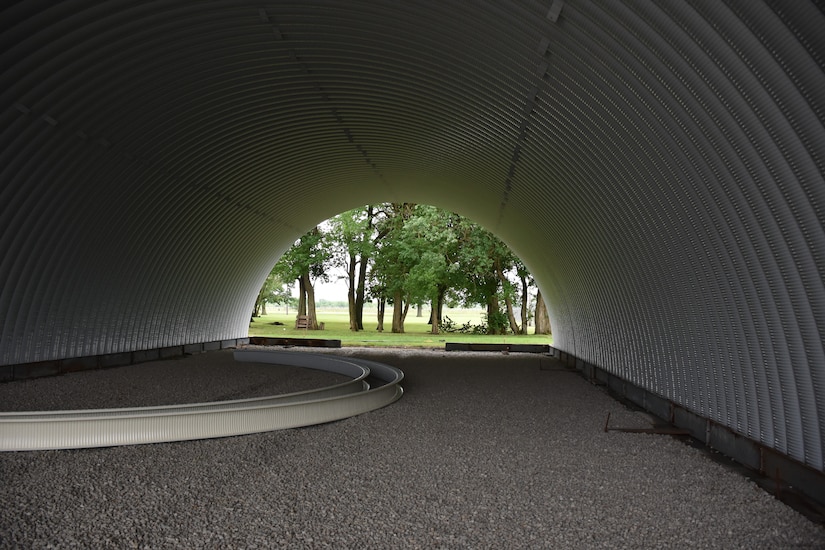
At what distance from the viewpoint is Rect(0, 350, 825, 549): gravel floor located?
18.2 feet

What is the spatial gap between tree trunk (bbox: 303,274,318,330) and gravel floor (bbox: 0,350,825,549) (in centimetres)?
3365

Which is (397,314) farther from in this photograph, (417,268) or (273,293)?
(273,293)

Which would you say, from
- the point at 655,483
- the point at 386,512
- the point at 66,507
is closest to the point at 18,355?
the point at 66,507

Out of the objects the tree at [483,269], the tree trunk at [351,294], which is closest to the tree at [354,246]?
the tree trunk at [351,294]

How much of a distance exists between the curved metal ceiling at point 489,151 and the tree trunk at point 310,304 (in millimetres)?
25410

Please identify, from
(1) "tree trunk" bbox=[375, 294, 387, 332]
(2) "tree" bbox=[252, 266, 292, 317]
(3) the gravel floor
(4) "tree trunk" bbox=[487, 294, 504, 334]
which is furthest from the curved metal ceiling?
(2) "tree" bbox=[252, 266, 292, 317]

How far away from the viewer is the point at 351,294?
45906mm

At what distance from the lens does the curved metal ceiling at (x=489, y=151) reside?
20.7 feet

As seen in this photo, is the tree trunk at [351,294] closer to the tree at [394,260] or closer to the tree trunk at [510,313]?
the tree at [394,260]

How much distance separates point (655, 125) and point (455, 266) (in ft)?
104

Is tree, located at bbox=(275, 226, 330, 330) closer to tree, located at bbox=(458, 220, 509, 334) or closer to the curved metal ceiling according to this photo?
tree, located at bbox=(458, 220, 509, 334)

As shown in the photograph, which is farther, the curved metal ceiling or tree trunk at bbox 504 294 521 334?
tree trunk at bbox 504 294 521 334

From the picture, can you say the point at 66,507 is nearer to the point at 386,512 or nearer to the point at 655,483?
the point at 386,512

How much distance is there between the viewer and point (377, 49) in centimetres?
1088
